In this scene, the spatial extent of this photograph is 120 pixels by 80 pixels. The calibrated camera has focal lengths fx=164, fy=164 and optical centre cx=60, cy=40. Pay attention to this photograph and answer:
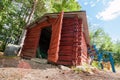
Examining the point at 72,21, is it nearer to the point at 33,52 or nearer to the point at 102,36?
the point at 33,52

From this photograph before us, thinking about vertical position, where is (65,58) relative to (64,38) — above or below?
below

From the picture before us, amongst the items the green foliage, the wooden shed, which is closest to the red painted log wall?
the wooden shed

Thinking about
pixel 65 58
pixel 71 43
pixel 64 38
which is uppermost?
pixel 64 38

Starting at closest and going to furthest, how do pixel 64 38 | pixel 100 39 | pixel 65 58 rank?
pixel 65 58
pixel 64 38
pixel 100 39

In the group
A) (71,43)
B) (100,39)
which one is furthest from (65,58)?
(100,39)

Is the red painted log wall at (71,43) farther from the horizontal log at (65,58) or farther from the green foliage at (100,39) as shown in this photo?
the green foliage at (100,39)

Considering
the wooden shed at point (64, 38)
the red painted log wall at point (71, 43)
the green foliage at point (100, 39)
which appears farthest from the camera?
the green foliage at point (100, 39)

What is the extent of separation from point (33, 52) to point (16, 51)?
2.59 m

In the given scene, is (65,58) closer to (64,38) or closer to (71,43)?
(71,43)

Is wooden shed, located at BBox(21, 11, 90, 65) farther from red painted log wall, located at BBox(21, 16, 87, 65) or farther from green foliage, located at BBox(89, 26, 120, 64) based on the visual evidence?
green foliage, located at BBox(89, 26, 120, 64)

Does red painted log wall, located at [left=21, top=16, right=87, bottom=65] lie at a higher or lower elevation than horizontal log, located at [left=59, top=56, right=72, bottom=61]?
higher

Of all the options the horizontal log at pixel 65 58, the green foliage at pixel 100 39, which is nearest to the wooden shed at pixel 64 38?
the horizontal log at pixel 65 58

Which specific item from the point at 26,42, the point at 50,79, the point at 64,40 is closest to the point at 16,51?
the point at 26,42

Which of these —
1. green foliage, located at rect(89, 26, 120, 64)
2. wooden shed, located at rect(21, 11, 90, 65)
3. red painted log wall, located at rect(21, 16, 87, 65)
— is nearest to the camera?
wooden shed, located at rect(21, 11, 90, 65)
